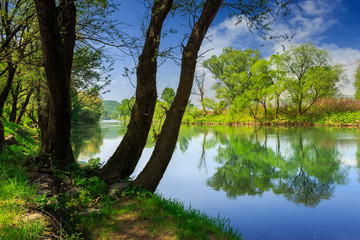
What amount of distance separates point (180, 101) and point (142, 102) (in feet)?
3.64

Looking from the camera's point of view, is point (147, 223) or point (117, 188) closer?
point (147, 223)

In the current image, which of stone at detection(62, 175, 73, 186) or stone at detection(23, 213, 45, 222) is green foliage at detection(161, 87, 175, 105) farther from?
stone at detection(23, 213, 45, 222)

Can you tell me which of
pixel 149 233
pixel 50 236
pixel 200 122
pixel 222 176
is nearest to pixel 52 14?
pixel 50 236

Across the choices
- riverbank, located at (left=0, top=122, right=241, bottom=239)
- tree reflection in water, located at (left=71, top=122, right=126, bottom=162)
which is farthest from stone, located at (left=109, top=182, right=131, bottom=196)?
tree reflection in water, located at (left=71, top=122, right=126, bottom=162)

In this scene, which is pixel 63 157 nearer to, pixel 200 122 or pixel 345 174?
pixel 345 174

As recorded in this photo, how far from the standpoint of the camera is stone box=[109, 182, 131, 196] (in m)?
3.87

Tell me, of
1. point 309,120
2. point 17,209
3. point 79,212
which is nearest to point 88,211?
point 79,212

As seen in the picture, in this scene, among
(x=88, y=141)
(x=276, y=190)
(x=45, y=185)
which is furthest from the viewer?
(x=88, y=141)

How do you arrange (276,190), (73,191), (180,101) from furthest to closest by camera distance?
1. (276,190)
2. (180,101)
3. (73,191)

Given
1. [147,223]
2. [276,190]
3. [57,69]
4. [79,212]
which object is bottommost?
[276,190]

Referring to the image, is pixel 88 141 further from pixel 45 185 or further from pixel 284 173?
pixel 45 185

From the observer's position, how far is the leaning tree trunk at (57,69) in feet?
12.1

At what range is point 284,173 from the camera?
7449 millimetres

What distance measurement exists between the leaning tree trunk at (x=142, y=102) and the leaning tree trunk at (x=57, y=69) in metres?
1.01
